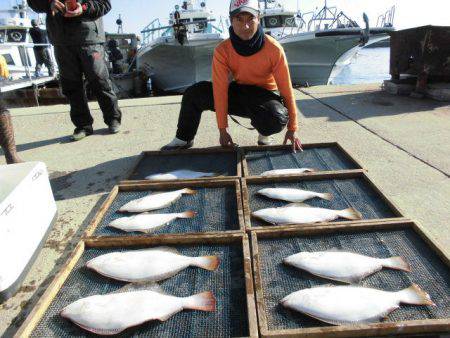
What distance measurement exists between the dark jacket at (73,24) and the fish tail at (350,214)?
348 centimetres

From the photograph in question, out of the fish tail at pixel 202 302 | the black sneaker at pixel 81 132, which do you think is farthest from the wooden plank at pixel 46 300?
the black sneaker at pixel 81 132

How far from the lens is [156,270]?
1895 mm

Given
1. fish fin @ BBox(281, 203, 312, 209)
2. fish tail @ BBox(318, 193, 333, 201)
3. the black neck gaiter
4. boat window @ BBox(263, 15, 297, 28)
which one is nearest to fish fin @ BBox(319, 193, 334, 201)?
fish tail @ BBox(318, 193, 333, 201)

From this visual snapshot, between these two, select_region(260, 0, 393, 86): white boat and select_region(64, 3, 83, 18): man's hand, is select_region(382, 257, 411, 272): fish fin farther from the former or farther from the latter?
select_region(260, 0, 393, 86): white boat

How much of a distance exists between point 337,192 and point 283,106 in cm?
119

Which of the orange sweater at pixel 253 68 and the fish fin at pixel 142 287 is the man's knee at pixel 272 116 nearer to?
the orange sweater at pixel 253 68

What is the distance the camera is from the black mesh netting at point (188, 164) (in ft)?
10.7

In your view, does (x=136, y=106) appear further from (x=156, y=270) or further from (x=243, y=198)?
(x=156, y=270)

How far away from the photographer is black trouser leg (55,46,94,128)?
4289 mm

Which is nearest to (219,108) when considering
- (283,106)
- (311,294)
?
(283,106)

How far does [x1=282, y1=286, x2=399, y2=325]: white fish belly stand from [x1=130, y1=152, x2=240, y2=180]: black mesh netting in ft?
5.17

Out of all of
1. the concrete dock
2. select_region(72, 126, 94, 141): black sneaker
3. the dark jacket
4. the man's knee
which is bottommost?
the concrete dock

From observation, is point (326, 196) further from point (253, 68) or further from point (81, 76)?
point (81, 76)

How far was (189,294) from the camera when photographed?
1.78 metres
